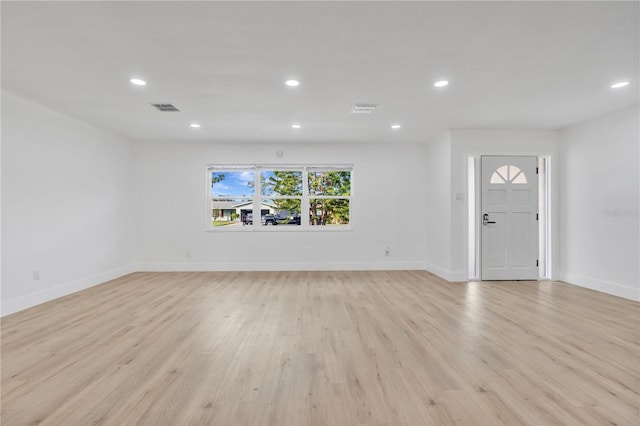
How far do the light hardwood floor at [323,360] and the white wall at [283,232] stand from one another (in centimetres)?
199

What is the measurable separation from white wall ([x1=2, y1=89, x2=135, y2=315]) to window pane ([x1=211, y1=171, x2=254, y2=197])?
1.69 metres

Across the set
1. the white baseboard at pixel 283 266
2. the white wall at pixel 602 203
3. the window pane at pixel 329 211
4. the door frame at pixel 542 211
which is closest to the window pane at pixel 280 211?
the window pane at pixel 329 211

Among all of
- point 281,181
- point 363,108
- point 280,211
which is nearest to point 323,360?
point 363,108

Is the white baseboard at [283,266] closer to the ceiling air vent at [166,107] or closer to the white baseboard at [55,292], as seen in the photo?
the white baseboard at [55,292]

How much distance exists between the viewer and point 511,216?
5.39 metres

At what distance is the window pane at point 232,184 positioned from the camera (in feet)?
21.0

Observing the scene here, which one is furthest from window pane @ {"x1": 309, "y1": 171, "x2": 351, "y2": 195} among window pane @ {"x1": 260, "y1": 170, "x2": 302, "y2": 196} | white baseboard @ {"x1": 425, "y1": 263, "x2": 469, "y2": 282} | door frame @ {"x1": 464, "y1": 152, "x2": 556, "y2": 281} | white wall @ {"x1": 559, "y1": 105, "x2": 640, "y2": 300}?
white wall @ {"x1": 559, "y1": 105, "x2": 640, "y2": 300}

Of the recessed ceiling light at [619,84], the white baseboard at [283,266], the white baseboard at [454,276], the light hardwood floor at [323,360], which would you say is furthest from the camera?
the white baseboard at [283,266]

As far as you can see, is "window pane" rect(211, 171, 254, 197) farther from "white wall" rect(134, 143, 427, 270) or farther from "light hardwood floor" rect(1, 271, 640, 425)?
"light hardwood floor" rect(1, 271, 640, 425)

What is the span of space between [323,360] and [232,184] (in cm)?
479

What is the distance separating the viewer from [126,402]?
72.9 inches

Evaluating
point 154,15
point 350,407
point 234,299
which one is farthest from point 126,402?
point 154,15

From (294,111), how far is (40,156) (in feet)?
11.1

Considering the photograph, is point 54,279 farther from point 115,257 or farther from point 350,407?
point 350,407
